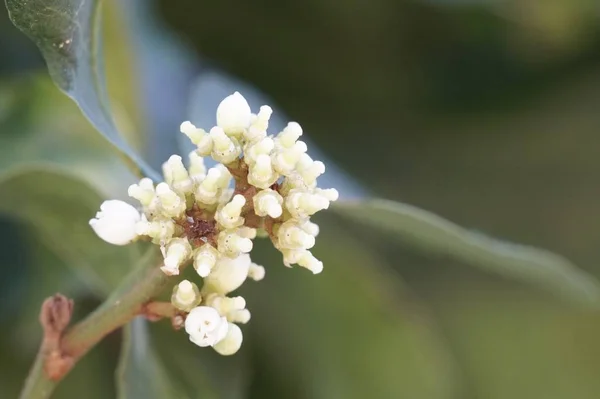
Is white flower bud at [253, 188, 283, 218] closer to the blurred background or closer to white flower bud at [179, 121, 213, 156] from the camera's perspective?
white flower bud at [179, 121, 213, 156]

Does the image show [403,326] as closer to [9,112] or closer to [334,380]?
[334,380]

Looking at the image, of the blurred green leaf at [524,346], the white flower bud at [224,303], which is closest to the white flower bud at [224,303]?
the white flower bud at [224,303]

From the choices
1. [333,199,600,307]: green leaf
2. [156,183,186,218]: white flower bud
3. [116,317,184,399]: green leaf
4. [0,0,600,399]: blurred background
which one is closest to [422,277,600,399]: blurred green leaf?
[0,0,600,399]: blurred background

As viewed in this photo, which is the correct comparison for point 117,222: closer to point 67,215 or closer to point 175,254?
point 175,254

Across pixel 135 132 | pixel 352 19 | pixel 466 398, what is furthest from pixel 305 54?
pixel 466 398

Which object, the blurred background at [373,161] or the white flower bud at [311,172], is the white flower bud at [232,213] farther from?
the blurred background at [373,161]
